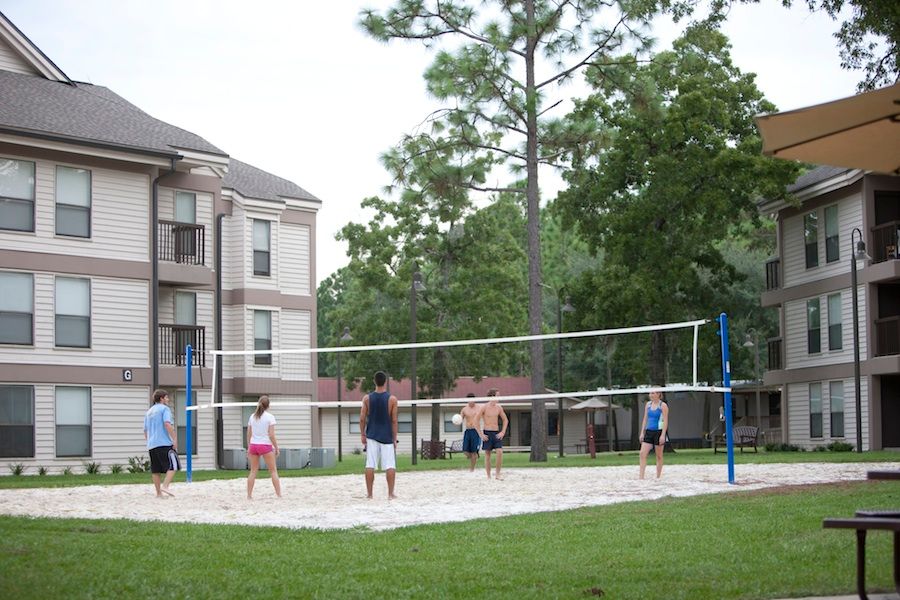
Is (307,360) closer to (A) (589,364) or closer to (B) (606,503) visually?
(B) (606,503)

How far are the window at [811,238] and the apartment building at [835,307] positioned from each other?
0.11 feet

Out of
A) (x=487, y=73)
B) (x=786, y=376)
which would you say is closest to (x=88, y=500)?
(x=487, y=73)

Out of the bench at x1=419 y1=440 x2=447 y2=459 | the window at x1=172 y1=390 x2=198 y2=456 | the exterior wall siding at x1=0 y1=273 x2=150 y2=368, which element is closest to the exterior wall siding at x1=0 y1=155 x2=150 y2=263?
the exterior wall siding at x1=0 y1=273 x2=150 y2=368

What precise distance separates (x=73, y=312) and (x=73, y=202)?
310cm

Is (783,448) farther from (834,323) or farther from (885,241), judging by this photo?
(885,241)

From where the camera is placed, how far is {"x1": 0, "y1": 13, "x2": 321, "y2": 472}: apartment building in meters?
34.8

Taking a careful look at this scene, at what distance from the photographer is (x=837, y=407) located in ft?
140

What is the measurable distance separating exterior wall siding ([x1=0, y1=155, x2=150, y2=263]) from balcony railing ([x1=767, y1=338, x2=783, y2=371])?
76.2ft

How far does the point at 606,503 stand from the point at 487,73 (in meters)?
23.6

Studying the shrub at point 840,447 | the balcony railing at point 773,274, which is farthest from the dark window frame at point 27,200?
the balcony railing at point 773,274

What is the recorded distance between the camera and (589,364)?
77750 mm

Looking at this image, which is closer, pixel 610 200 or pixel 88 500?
pixel 88 500

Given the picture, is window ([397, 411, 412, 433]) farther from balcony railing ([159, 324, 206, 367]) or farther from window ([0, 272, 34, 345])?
window ([0, 272, 34, 345])

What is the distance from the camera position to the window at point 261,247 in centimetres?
4272
